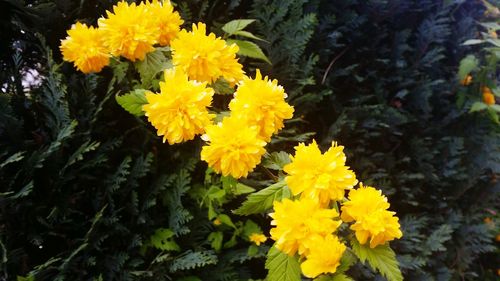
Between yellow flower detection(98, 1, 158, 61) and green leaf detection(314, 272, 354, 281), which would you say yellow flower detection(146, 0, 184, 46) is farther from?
green leaf detection(314, 272, 354, 281)

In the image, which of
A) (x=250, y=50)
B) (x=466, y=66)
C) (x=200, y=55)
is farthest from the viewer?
(x=466, y=66)

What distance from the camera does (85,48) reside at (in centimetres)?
152

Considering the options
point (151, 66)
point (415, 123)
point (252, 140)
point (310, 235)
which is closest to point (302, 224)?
point (310, 235)

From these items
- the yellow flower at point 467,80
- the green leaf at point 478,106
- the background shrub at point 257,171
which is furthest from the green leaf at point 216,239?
the yellow flower at point 467,80

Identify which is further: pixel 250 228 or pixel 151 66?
pixel 250 228

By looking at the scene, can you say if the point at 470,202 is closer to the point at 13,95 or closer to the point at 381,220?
the point at 381,220

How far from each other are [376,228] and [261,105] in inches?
18.3

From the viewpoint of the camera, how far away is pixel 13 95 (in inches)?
65.4

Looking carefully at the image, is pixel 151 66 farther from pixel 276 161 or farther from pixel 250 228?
pixel 250 228

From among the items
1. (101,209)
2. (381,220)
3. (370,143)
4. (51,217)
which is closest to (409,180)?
(370,143)

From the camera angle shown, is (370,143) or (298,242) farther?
(370,143)

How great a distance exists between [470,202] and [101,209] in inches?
96.8

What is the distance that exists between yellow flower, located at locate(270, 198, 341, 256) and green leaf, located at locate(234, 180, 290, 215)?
0.15 m

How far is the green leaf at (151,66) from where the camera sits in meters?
1.50
